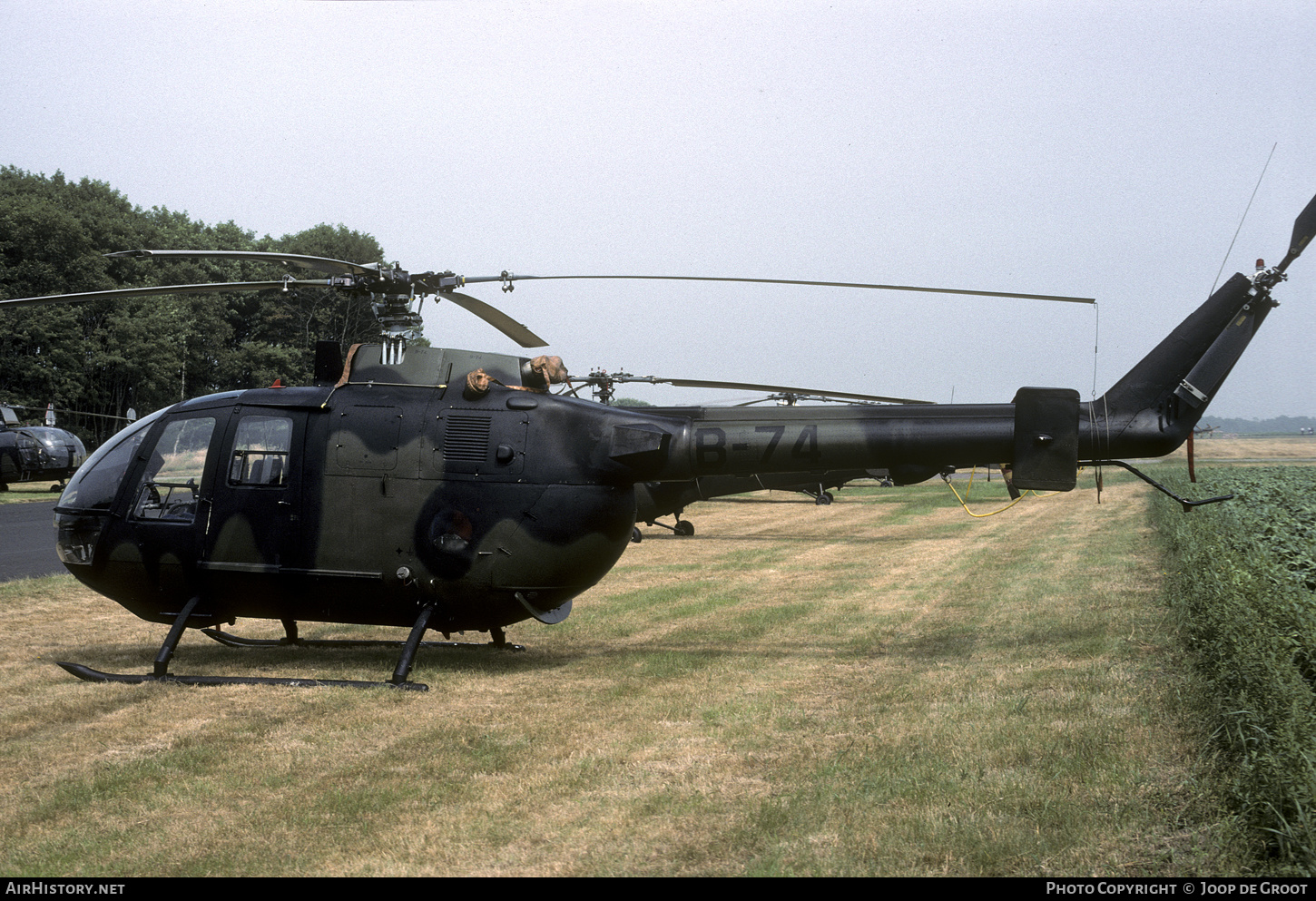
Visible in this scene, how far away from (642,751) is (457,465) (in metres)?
3.38

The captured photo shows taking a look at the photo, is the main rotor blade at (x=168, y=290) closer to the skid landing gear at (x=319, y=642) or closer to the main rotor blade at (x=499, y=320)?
the main rotor blade at (x=499, y=320)

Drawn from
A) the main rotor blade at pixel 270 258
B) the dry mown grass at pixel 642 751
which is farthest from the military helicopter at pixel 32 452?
the main rotor blade at pixel 270 258

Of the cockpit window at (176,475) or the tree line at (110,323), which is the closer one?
the cockpit window at (176,475)

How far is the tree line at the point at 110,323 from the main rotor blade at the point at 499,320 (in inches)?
1233

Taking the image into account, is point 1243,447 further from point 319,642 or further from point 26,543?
point 319,642

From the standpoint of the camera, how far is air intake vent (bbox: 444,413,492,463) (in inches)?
A: 338

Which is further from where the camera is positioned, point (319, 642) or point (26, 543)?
point (26, 543)

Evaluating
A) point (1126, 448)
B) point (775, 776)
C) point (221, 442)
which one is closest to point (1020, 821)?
point (775, 776)

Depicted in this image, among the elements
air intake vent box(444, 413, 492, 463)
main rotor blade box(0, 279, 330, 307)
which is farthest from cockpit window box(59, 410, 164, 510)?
air intake vent box(444, 413, 492, 463)

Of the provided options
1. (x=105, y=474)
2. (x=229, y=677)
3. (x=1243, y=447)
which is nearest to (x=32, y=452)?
(x=105, y=474)

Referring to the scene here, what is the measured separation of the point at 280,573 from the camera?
338 inches

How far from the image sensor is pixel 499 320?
365 inches

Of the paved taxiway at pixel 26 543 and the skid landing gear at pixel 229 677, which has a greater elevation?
the skid landing gear at pixel 229 677

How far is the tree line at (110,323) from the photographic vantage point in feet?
141
